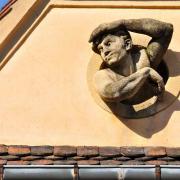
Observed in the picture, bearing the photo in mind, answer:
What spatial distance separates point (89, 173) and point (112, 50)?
4.29 ft

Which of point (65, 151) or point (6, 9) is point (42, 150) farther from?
point (6, 9)

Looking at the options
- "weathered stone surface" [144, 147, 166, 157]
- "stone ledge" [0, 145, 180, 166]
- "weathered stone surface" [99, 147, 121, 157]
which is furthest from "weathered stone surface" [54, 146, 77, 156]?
"weathered stone surface" [144, 147, 166, 157]

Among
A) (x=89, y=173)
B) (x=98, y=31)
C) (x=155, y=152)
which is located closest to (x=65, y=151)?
(x=89, y=173)

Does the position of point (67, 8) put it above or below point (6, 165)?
above

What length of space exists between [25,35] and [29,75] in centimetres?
42

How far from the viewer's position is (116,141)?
16.8 metres

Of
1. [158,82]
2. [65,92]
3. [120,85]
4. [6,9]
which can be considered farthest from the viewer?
[6,9]

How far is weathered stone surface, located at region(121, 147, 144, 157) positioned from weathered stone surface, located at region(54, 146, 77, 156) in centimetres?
40

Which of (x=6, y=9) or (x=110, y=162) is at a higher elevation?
(x=6, y=9)

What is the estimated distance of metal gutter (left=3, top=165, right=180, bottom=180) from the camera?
16.2m

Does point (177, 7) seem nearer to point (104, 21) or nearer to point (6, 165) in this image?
point (104, 21)

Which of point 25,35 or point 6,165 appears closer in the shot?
point 6,165

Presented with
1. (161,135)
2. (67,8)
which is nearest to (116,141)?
(161,135)

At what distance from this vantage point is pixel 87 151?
54.2ft
